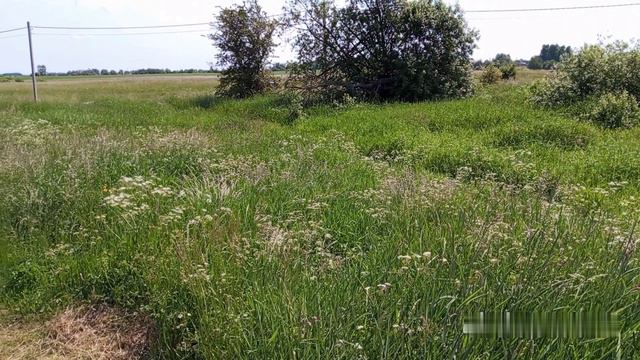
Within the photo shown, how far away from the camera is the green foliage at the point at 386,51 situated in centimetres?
1797

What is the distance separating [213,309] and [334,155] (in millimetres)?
5231

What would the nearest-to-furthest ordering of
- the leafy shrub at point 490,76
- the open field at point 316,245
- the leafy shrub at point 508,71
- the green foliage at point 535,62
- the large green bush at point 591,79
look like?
the open field at point 316,245 → the large green bush at point 591,79 → the leafy shrub at point 490,76 → the leafy shrub at point 508,71 → the green foliage at point 535,62

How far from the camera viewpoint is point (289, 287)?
295cm

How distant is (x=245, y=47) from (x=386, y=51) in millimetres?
6860

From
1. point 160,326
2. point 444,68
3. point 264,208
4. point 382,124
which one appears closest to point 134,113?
point 382,124

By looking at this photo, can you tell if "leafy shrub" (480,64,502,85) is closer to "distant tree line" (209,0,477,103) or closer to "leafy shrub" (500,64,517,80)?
"leafy shrub" (500,64,517,80)

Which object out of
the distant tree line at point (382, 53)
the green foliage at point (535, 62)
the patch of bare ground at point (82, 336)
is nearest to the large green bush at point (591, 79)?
the distant tree line at point (382, 53)

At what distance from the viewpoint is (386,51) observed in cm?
1883

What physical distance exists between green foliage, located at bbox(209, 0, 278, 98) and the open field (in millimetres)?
14157

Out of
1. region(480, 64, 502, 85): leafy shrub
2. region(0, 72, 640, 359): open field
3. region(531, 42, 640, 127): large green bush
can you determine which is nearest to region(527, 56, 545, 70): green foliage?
region(480, 64, 502, 85): leafy shrub

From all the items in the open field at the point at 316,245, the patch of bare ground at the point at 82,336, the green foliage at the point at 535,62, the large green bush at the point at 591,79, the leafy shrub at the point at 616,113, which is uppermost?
the green foliage at the point at 535,62

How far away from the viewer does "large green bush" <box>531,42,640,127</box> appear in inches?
505

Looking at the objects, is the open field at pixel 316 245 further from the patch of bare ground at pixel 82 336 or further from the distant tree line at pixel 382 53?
the distant tree line at pixel 382 53

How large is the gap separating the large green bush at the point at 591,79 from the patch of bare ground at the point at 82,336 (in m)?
11.6
